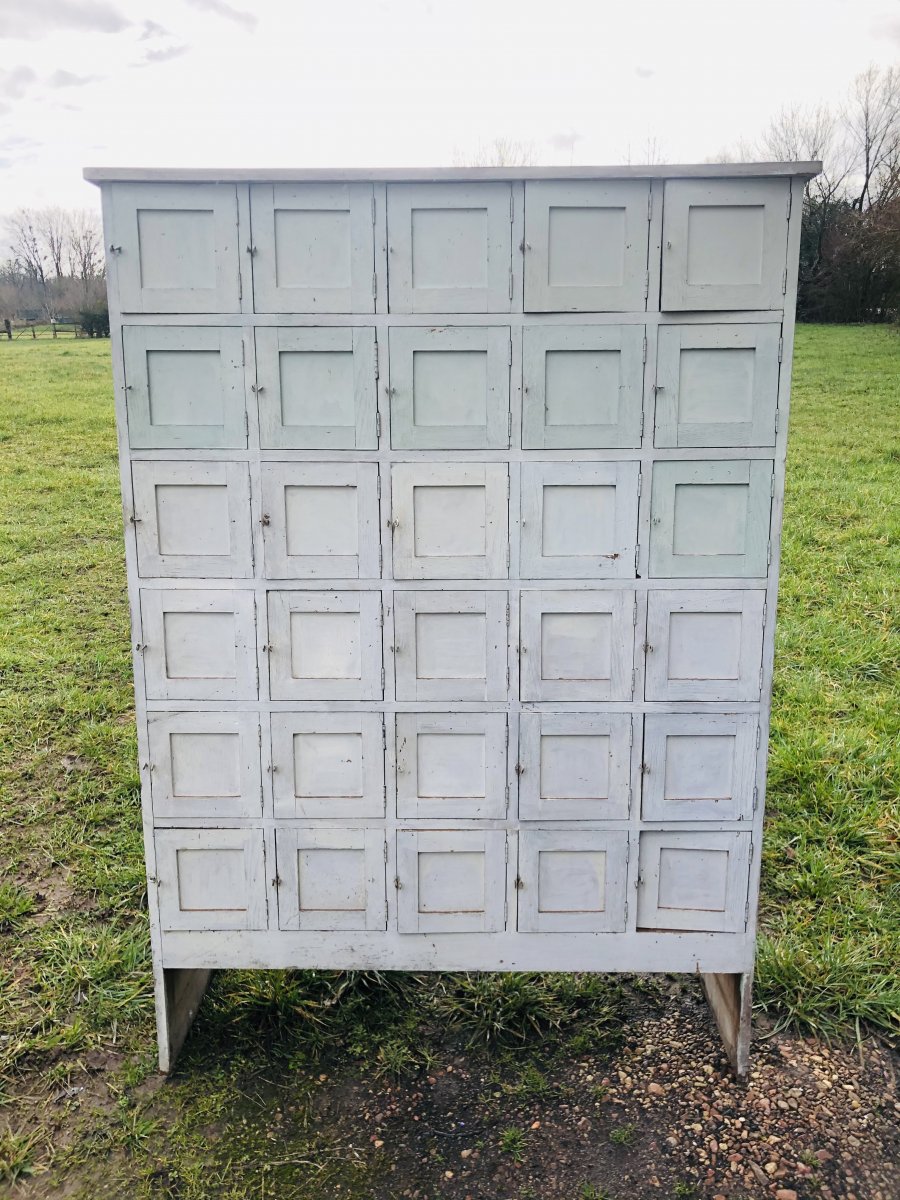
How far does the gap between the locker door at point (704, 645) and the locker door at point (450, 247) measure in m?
1.28

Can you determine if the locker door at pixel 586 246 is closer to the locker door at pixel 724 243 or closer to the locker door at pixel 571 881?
the locker door at pixel 724 243

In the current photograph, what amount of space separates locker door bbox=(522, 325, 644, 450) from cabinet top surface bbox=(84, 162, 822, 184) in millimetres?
502

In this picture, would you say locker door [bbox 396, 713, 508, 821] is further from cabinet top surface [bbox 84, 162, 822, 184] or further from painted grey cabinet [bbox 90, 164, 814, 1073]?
cabinet top surface [bbox 84, 162, 822, 184]

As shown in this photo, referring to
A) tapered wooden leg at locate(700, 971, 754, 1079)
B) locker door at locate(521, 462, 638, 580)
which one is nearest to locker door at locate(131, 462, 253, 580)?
locker door at locate(521, 462, 638, 580)

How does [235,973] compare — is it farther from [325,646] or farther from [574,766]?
[574,766]

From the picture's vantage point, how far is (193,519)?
3.43 meters

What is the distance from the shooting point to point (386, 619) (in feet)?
11.5

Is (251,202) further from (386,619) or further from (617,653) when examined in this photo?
(617,653)

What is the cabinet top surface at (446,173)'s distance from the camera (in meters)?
3.13

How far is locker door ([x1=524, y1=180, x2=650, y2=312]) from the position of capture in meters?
3.19

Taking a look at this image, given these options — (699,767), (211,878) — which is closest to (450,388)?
(699,767)

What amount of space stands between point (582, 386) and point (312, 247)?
1.08 m

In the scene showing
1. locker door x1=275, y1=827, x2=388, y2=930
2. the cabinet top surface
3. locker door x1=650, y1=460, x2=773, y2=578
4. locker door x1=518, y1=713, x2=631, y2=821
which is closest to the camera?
the cabinet top surface

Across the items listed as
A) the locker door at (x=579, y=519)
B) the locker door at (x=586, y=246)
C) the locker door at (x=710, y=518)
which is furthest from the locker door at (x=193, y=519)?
the locker door at (x=710, y=518)
